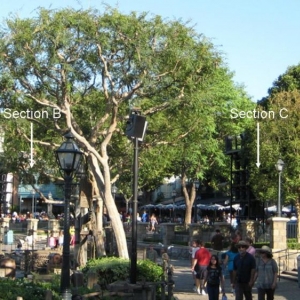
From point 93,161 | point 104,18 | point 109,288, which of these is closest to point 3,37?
point 104,18

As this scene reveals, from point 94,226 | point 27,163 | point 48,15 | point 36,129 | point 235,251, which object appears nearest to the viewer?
point 235,251

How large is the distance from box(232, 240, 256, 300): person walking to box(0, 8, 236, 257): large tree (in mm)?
8159

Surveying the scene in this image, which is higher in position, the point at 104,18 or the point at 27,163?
the point at 104,18

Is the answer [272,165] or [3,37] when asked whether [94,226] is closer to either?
[3,37]

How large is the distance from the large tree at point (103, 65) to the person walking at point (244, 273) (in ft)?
26.8

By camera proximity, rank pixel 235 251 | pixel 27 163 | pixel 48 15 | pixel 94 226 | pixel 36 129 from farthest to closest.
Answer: pixel 27 163 → pixel 36 129 → pixel 94 226 → pixel 48 15 → pixel 235 251

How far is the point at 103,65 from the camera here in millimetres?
25234

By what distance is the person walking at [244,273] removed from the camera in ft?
50.0

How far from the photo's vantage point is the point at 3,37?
24406mm

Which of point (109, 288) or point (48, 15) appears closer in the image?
point (109, 288)

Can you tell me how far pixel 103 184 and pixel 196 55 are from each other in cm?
536

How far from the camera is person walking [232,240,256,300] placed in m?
15.2

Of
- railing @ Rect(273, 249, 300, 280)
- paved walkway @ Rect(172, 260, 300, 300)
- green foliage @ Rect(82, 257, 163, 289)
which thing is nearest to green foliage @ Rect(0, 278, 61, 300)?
green foliage @ Rect(82, 257, 163, 289)

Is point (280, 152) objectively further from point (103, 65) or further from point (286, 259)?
point (103, 65)
